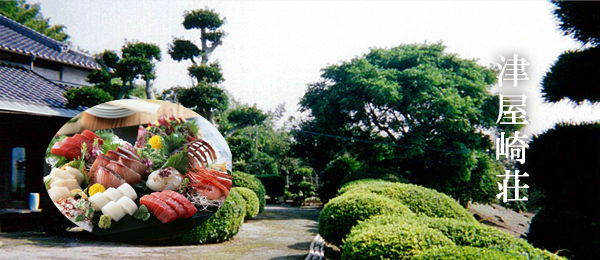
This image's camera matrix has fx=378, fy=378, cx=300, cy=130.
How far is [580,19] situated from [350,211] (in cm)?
492

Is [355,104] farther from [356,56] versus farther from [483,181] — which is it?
[483,181]

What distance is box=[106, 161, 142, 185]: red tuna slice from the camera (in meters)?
2.58

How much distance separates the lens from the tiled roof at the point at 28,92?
5.45 metres

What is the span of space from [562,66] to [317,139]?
1041cm

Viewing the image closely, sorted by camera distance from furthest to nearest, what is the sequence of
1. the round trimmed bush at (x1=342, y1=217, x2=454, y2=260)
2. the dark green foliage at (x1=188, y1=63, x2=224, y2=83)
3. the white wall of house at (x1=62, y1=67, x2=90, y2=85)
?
1. the white wall of house at (x1=62, y1=67, x2=90, y2=85)
2. the dark green foliage at (x1=188, y1=63, x2=224, y2=83)
3. the round trimmed bush at (x1=342, y1=217, x2=454, y2=260)

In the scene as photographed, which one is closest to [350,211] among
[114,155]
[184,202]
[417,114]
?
[184,202]

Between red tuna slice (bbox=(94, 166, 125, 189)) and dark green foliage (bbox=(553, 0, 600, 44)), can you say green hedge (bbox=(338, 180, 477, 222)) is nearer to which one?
dark green foliage (bbox=(553, 0, 600, 44))

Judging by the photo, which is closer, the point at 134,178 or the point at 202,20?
the point at 134,178

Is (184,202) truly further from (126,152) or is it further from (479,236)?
(479,236)

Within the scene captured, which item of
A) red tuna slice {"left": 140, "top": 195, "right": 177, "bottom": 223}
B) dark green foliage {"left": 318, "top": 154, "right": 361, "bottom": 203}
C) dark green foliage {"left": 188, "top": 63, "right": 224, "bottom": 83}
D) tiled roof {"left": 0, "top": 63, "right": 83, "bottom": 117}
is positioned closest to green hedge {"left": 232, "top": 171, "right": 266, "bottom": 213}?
dark green foliage {"left": 318, "top": 154, "right": 361, "bottom": 203}

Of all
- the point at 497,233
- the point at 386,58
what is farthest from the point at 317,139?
the point at 497,233

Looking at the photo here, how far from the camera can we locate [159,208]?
2629 millimetres

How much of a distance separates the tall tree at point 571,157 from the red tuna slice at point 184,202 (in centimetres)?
541

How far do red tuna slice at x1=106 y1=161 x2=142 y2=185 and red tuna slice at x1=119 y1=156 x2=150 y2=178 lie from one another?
0.02 m
